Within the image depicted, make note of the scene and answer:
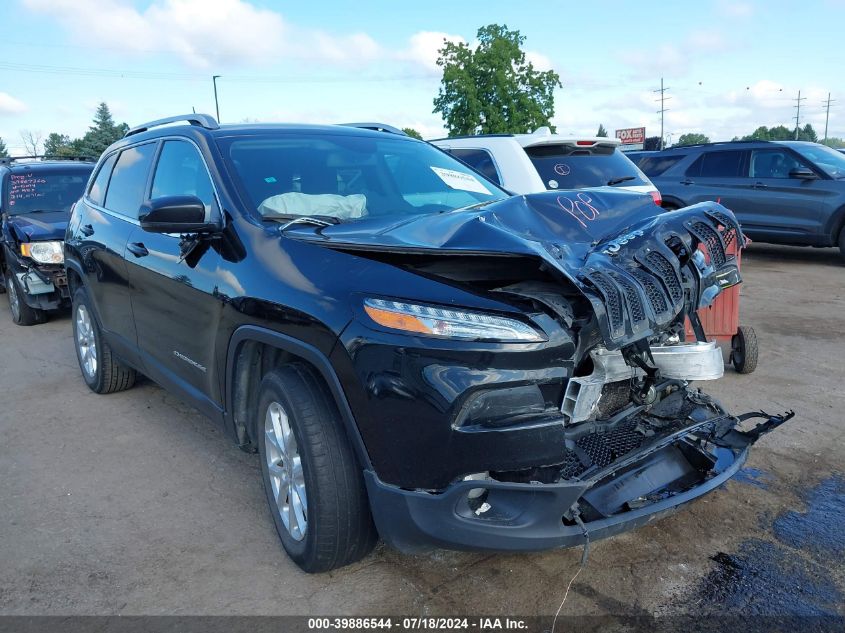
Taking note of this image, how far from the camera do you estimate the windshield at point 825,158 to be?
10.7 metres

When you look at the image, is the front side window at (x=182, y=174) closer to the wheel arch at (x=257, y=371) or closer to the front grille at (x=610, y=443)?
the wheel arch at (x=257, y=371)

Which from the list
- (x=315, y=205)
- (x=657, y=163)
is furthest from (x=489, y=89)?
(x=315, y=205)

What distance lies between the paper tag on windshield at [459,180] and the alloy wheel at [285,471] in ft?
5.83

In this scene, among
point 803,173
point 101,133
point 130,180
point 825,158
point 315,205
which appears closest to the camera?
point 315,205

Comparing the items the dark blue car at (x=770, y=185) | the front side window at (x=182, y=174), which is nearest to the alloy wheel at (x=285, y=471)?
the front side window at (x=182, y=174)

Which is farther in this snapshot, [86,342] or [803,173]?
[803,173]

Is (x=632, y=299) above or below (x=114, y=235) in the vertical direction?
below

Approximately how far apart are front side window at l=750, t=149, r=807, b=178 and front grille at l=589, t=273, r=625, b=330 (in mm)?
9714

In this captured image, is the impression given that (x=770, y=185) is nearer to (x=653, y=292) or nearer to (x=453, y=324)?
(x=653, y=292)

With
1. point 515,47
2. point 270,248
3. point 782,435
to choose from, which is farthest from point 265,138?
point 515,47

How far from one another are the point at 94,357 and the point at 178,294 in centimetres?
220

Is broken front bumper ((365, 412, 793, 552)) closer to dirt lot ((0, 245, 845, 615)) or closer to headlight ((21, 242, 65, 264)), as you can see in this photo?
dirt lot ((0, 245, 845, 615))

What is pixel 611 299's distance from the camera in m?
2.58

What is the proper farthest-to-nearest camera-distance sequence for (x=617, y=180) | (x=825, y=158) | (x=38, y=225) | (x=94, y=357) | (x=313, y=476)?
(x=825, y=158) → (x=38, y=225) → (x=617, y=180) → (x=94, y=357) → (x=313, y=476)
